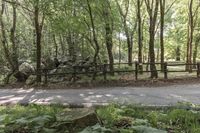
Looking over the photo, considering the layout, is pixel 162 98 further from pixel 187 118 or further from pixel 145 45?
pixel 145 45

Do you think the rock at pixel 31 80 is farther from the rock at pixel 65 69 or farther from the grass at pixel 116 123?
the grass at pixel 116 123

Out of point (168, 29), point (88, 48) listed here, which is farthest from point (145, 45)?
point (88, 48)

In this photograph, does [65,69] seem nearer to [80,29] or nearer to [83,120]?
[80,29]

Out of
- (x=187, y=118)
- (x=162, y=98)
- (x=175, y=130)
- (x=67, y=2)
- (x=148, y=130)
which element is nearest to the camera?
(x=148, y=130)

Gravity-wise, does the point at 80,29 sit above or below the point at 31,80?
above

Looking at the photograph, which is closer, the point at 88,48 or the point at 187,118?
the point at 187,118

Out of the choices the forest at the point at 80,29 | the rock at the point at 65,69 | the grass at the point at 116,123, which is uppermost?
the forest at the point at 80,29

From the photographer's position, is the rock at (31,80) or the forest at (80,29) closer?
the forest at (80,29)

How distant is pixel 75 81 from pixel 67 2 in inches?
172

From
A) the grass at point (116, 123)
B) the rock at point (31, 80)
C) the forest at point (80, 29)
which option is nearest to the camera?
the grass at point (116, 123)

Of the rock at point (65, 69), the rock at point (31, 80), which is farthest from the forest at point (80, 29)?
the rock at point (31, 80)

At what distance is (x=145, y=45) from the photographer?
45.2 metres

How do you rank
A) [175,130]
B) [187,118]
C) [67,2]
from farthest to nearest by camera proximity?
[67,2] < [187,118] < [175,130]

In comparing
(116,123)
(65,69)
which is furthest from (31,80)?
(116,123)
